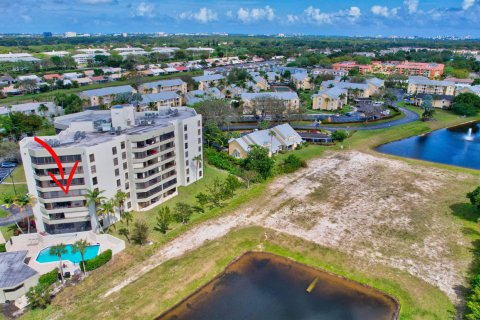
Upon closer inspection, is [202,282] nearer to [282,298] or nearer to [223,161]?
[282,298]

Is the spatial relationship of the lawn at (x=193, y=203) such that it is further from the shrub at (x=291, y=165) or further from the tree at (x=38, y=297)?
the tree at (x=38, y=297)

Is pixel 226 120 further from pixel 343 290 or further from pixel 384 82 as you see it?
pixel 384 82

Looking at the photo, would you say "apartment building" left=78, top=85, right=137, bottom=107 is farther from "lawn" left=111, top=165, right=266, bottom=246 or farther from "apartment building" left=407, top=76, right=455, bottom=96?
"apartment building" left=407, top=76, right=455, bottom=96

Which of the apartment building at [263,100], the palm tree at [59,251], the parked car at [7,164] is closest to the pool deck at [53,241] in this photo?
the palm tree at [59,251]

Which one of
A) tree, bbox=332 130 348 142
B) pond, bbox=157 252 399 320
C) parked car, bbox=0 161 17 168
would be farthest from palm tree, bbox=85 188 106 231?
tree, bbox=332 130 348 142

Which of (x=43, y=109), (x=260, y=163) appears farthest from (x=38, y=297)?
(x=43, y=109)

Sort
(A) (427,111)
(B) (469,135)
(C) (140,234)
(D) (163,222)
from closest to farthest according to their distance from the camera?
(C) (140,234), (D) (163,222), (B) (469,135), (A) (427,111)
